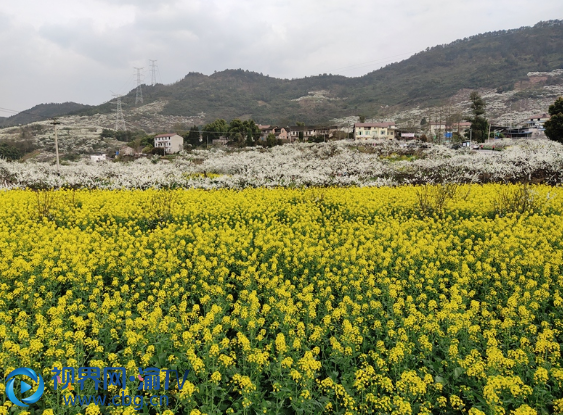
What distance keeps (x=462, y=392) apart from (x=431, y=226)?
22.9ft

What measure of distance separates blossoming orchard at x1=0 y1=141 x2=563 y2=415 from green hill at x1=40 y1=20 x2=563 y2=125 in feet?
374

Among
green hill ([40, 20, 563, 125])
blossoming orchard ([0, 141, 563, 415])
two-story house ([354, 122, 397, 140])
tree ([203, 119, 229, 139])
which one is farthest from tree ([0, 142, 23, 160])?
green hill ([40, 20, 563, 125])

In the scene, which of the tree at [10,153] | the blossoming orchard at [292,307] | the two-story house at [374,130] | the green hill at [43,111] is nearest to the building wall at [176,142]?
the tree at [10,153]

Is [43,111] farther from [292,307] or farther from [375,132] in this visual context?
[292,307]

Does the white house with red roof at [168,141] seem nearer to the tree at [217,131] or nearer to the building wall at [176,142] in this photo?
the building wall at [176,142]

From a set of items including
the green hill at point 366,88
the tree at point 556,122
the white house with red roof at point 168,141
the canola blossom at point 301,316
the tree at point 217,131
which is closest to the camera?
the canola blossom at point 301,316

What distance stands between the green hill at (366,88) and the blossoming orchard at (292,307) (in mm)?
114071

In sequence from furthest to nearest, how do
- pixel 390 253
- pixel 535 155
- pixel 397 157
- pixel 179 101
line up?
pixel 179 101 → pixel 397 157 → pixel 535 155 → pixel 390 253

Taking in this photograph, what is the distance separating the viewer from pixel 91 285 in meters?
6.39

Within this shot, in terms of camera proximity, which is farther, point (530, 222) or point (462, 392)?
point (530, 222)

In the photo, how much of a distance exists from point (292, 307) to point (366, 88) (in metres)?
195

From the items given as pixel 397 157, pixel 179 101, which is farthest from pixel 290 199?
pixel 179 101

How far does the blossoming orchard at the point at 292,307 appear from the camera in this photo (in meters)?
3.76

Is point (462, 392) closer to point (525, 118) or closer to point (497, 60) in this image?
point (525, 118)
